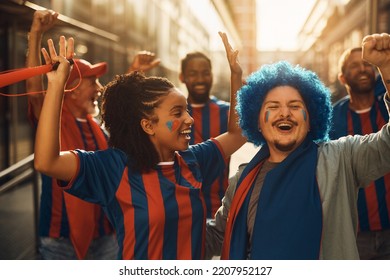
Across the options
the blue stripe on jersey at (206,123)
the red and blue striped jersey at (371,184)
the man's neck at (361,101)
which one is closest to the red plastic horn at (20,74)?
the blue stripe on jersey at (206,123)

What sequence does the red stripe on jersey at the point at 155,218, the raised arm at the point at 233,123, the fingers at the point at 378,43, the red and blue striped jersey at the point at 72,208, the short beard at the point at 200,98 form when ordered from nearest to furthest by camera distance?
the fingers at the point at 378,43 < the red stripe on jersey at the point at 155,218 < the raised arm at the point at 233,123 < the red and blue striped jersey at the point at 72,208 < the short beard at the point at 200,98

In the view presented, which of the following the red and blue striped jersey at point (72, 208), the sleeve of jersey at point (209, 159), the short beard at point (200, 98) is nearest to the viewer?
the sleeve of jersey at point (209, 159)

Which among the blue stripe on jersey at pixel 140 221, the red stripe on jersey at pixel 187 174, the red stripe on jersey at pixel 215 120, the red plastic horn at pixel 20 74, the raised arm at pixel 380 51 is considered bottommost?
the blue stripe on jersey at pixel 140 221

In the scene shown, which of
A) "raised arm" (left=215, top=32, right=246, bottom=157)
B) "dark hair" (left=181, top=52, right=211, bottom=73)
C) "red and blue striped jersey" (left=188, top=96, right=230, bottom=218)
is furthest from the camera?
"dark hair" (left=181, top=52, right=211, bottom=73)

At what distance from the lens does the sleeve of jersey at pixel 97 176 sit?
1.72 m

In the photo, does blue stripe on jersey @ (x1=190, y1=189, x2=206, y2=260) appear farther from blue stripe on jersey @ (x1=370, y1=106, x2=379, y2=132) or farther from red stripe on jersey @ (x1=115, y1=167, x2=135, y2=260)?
blue stripe on jersey @ (x1=370, y1=106, x2=379, y2=132)

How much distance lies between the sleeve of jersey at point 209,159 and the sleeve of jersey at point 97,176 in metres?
0.36

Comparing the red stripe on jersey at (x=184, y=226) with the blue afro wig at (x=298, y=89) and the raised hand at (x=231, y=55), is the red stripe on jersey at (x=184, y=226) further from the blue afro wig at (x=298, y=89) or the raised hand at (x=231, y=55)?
the raised hand at (x=231, y=55)

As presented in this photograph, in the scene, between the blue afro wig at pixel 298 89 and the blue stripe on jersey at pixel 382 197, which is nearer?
the blue afro wig at pixel 298 89

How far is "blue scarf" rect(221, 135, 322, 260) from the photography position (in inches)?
62.4

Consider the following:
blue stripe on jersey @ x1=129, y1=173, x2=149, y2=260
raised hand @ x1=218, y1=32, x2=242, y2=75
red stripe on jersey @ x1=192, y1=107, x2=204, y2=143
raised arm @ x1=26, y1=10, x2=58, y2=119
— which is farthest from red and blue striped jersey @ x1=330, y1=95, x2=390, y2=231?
raised arm @ x1=26, y1=10, x2=58, y2=119

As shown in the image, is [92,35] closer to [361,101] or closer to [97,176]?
[361,101]

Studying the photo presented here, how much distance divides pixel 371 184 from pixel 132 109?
4.72ft

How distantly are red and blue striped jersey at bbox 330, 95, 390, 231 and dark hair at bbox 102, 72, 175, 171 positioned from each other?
130 centimetres
